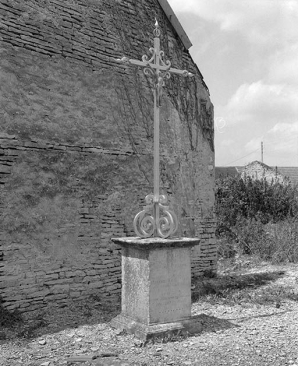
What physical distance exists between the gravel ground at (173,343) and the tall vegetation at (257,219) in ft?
16.9

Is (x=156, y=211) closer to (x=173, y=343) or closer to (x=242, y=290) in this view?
(x=173, y=343)

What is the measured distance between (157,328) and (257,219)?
10.3 meters

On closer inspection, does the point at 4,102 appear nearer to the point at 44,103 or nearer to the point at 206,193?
the point at 44,103

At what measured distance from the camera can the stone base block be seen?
518cm

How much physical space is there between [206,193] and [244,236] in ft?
10.7

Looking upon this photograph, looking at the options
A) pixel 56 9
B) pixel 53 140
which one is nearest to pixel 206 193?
pixel 53 140

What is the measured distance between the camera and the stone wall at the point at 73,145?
6961 millimetres

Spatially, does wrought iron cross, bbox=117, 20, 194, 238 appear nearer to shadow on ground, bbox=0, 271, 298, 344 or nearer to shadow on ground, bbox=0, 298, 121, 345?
shadow on ground, bbox=0, 271, 298, 344

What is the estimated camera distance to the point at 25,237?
6949 mm

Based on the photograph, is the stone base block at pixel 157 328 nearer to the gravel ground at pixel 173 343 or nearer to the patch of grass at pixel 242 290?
the gravel ground at pixel 173 343

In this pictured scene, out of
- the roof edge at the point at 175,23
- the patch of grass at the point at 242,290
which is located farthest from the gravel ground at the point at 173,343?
the roof edge at the point at 175,23

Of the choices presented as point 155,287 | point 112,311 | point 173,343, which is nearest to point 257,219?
point 112,311

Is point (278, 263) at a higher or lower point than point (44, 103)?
lower

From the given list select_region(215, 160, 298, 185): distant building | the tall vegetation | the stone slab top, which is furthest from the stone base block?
select_region(215, 160, 298, 185): distant building
